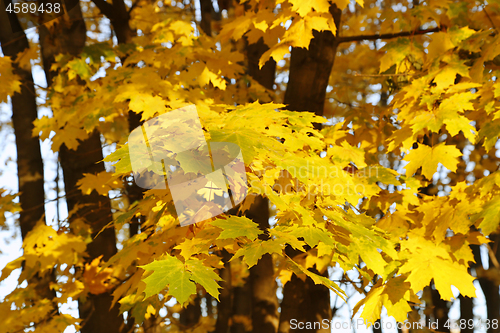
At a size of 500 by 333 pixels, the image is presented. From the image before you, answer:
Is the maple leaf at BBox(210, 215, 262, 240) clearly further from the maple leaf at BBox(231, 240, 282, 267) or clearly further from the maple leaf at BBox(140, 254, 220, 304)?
the maple leaf at BBox(140, 254, 220, 304)

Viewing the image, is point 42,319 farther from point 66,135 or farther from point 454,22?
point 454,22

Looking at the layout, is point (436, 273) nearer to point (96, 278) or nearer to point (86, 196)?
point (96, 278)

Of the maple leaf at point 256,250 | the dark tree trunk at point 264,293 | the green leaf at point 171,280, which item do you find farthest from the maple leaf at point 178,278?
the dark tree trunk at point 264,293

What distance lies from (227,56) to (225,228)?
246cm

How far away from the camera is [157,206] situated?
239cm

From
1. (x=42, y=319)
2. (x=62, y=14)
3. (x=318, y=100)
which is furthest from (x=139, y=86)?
(x=42, y=319)

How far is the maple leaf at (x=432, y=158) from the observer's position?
8.15 feet

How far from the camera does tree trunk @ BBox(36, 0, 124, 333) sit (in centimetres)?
450

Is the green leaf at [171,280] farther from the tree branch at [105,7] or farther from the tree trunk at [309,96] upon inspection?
the tree branch at [105,7]

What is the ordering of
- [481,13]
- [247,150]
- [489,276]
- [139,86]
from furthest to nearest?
[489,276], [481,13], [139,86], [247,150]

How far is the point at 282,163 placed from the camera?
1.86m

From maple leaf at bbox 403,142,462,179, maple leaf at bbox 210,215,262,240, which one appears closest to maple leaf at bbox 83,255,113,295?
maple leaf at bbox 210,215,262,240

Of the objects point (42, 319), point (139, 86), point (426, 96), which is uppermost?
point (139, 86)

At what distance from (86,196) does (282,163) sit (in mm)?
3694
